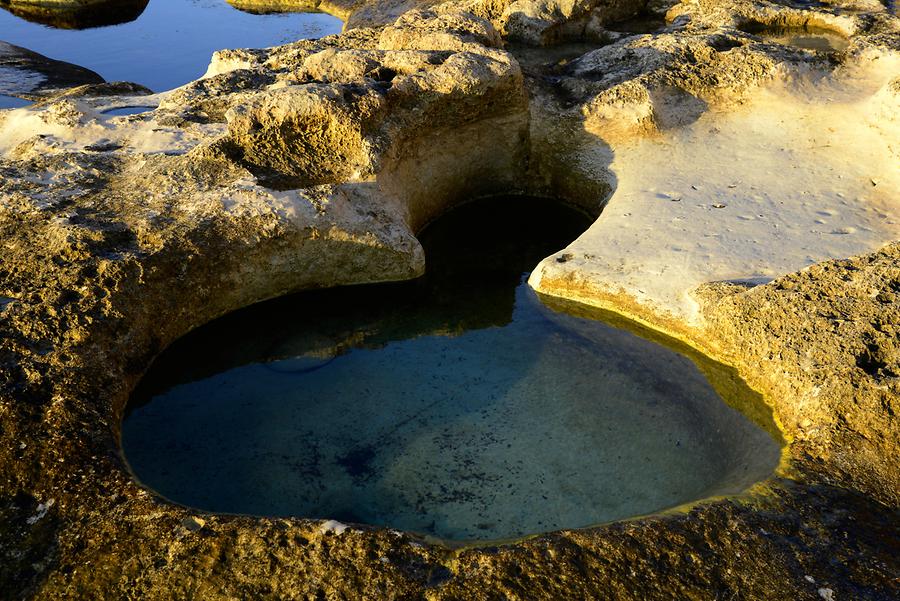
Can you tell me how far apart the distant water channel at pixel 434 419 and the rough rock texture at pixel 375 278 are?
0.96ft

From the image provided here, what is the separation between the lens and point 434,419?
5020mm

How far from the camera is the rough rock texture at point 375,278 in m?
3.37

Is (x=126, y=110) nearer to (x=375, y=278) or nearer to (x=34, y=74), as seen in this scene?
(x=375, y=278)

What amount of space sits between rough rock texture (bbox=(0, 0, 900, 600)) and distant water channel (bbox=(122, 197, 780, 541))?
0.29 m

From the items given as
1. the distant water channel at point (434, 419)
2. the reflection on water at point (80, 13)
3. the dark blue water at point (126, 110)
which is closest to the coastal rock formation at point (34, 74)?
the reflection on water at point (80, 13)

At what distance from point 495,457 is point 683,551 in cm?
146

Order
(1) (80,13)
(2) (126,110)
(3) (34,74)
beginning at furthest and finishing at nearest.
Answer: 1. (1) (80,13)
2. (3) (34,74)
3. (2) (126,110)

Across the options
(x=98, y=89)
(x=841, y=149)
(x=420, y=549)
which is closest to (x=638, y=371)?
(x=420, y=549)

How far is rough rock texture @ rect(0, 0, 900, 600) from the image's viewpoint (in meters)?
3.37

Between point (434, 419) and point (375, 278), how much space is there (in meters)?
1.78

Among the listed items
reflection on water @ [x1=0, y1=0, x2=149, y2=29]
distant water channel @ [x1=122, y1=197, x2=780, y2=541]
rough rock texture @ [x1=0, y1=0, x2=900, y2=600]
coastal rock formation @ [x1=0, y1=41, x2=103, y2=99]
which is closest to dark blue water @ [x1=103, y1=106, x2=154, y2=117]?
rough rock texture @ [x1=0, y1=0, x2=900, y2=600]

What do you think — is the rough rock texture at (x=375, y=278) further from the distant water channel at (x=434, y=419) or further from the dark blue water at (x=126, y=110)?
the distant water channel at (x=434, y=419)

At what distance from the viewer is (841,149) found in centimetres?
693

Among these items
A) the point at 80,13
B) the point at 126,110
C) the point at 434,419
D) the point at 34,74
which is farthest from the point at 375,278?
the point at 80,13
